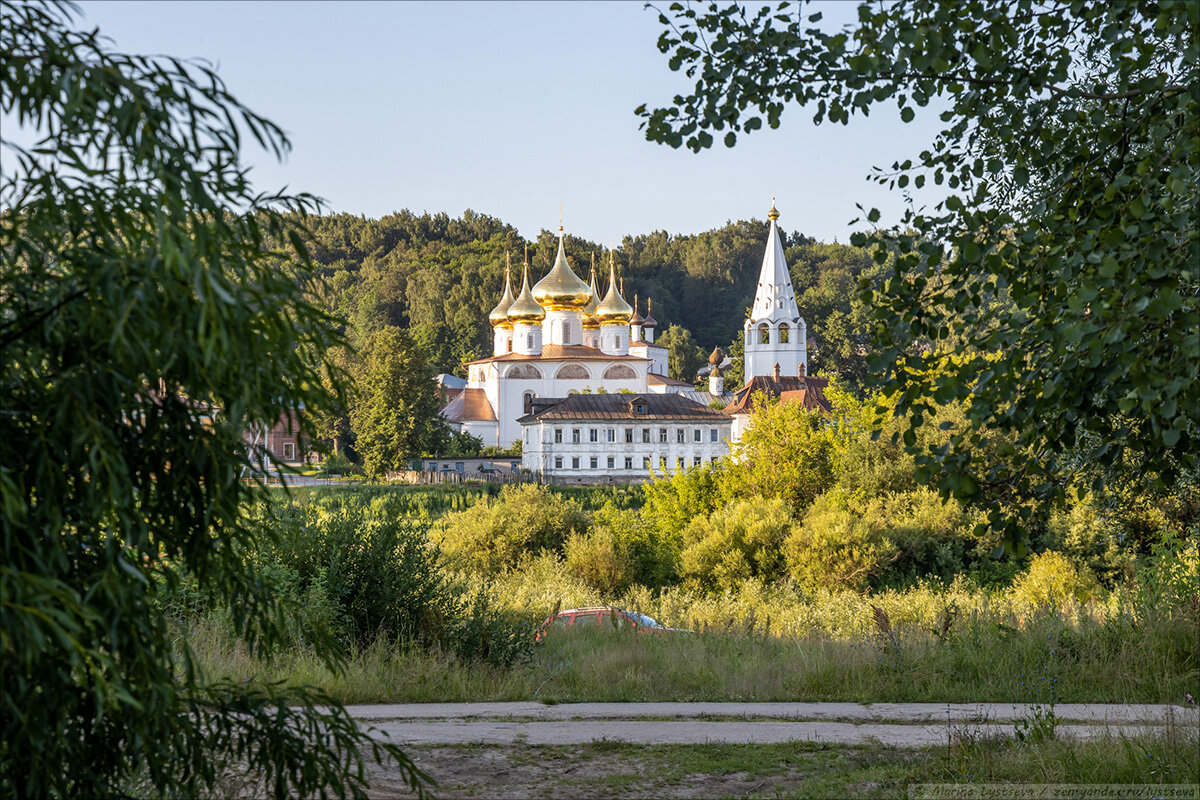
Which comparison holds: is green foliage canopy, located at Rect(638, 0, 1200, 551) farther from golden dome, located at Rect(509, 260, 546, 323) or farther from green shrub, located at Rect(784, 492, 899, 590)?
golden dome, located at Rect(509, 260, 546, 323)

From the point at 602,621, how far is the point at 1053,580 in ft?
39.5

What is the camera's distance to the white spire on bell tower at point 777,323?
80250mm

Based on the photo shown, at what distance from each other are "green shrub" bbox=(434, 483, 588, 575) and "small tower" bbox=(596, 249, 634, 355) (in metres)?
47.6

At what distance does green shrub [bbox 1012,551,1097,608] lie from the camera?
20.7 meters

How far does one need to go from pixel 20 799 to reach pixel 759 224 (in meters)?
131

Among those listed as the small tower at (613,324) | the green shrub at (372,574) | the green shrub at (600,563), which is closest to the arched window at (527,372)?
the small tower at (613,324)

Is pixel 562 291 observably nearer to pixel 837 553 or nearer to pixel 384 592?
pixel 837 553

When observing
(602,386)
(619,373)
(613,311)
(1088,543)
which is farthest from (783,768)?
(613,311)

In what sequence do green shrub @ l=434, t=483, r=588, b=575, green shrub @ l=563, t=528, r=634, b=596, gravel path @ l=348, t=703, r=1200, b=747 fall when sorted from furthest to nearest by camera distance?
1. green shrub @ l=434, t=483, r=588, b=575
2. green shrub @ l=563, t=528, r=634, b=596
3. gravel path @ l=348, t=703, r=1200, b=747

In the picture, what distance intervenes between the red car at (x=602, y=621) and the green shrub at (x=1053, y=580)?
30.0ft

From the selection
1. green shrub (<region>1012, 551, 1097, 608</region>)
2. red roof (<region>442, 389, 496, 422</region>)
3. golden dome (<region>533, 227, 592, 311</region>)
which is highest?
golden dome (<region>533, 227, 592, 311</region>)

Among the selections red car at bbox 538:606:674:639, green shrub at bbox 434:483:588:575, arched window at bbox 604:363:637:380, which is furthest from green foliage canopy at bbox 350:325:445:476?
red car at bbox 538:606:674:639

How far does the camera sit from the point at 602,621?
44.0 ft

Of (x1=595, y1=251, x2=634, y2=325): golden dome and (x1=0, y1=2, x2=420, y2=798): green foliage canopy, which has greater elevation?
(x1=595, y1=251, x2=634, y2=325): golden dome
